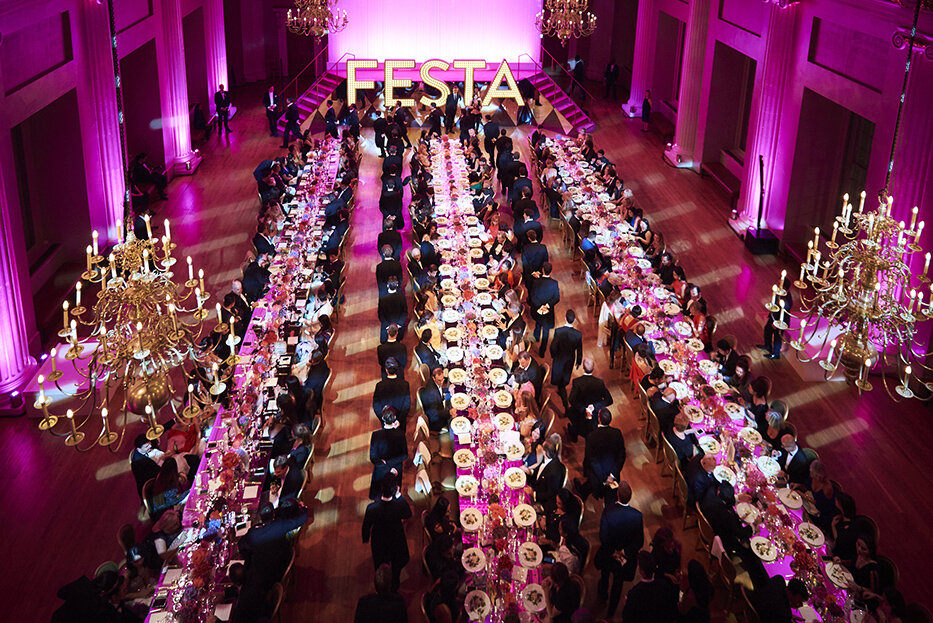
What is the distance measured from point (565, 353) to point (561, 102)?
1517 cm

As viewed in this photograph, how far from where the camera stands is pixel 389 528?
8.65 meters

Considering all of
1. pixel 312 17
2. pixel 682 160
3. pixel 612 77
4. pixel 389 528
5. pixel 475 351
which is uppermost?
pixel 312 17

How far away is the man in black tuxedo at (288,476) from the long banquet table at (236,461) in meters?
0.27

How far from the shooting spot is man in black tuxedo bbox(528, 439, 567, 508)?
8.99m

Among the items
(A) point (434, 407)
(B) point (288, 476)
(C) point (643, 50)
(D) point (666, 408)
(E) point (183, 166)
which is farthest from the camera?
(C) point (643, 50)

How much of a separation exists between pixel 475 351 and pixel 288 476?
11.2 feet

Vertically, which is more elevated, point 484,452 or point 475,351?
point 475,351

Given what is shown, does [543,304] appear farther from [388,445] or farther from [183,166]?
[183,166]

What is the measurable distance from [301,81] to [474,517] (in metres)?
23.8

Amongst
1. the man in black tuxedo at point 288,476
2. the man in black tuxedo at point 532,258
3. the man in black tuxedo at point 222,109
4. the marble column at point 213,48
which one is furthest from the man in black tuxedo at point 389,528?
the marble column at point 213,48

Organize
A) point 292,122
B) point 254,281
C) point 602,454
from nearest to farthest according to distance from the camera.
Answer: point 602,454 → point 254,281 → point 292,122

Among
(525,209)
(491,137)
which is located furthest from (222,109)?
(525,209)

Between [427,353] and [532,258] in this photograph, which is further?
[532,258]

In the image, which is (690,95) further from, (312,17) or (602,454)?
(602,454)
